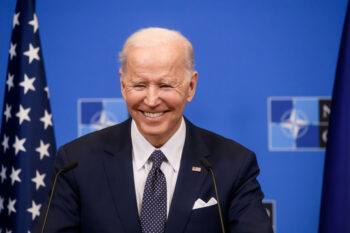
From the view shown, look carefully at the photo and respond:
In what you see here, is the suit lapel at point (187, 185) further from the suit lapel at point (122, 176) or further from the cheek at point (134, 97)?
the cheek at point (134, 97)

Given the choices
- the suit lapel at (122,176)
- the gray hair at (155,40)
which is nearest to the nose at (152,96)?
the gray hair at (155,40)

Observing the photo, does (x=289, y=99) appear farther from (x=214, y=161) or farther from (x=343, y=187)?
(x=214, y=161)

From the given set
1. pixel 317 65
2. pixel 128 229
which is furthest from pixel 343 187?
pixel 128 229

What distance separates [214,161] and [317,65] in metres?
1.46

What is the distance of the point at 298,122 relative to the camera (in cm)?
259

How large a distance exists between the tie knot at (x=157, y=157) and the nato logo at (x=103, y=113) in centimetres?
120

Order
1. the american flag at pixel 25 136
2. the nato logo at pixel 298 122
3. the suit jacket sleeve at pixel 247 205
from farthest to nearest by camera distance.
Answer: the nato logo at pixel 298 122, the american flag at pixel 25 136, the suit jacket sleeve at pixel 247 205

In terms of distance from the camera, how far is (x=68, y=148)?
1523mm

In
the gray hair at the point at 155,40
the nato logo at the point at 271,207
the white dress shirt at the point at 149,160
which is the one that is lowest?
the nato logo at the point at 271,207

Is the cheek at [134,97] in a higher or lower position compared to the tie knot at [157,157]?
Result: higher

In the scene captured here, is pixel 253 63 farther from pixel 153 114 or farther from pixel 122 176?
pixel 122 176

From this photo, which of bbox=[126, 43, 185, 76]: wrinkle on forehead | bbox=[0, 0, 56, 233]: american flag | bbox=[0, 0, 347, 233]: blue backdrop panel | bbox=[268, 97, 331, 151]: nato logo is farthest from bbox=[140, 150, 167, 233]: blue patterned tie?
bbox=[268, 97, 331, 151]: nato logo

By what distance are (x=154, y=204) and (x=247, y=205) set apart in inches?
13.3

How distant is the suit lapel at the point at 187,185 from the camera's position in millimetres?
1387
